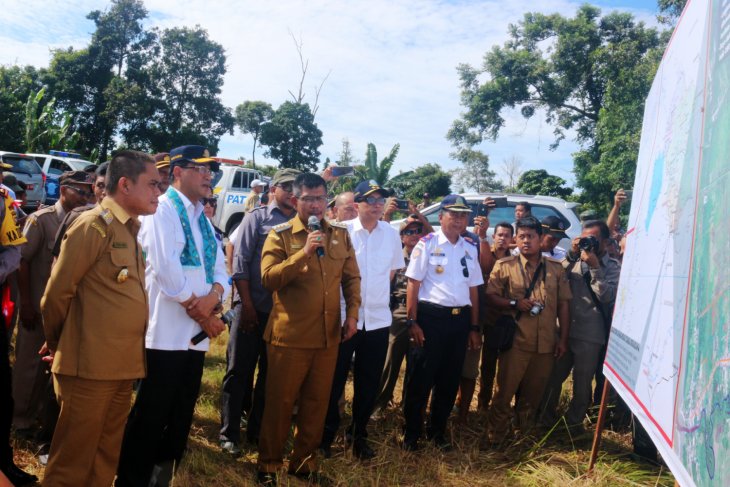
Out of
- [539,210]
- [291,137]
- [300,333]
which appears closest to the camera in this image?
[300,333]

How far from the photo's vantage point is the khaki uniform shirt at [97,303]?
2.35 meters

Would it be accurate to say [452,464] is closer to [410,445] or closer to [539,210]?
[410,445]

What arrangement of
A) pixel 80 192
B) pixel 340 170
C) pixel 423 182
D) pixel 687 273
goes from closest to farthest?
pixel 687 273
pixel 80 192
pixel 340 170
pixel 423 182

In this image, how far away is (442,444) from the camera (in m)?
4.12

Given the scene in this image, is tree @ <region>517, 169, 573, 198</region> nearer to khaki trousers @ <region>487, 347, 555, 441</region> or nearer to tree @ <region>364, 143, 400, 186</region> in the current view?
tree @ <region>364, 143, 400, 186</region>

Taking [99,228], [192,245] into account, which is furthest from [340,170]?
[99,228]

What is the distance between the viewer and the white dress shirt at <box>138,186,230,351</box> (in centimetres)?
280

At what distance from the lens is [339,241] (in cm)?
→ 346

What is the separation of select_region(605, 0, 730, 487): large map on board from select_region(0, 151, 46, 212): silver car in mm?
14976

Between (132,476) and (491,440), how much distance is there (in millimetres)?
2581

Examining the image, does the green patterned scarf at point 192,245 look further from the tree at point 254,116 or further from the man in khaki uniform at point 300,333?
the tree at point 254,116

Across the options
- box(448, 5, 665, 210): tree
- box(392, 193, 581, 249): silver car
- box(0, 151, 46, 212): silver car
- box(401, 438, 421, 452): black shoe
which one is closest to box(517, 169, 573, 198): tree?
box(448, 5, 665, 210): tree

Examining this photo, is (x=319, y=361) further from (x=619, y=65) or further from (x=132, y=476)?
(x=619, y=65)

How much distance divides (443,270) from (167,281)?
2.13m
